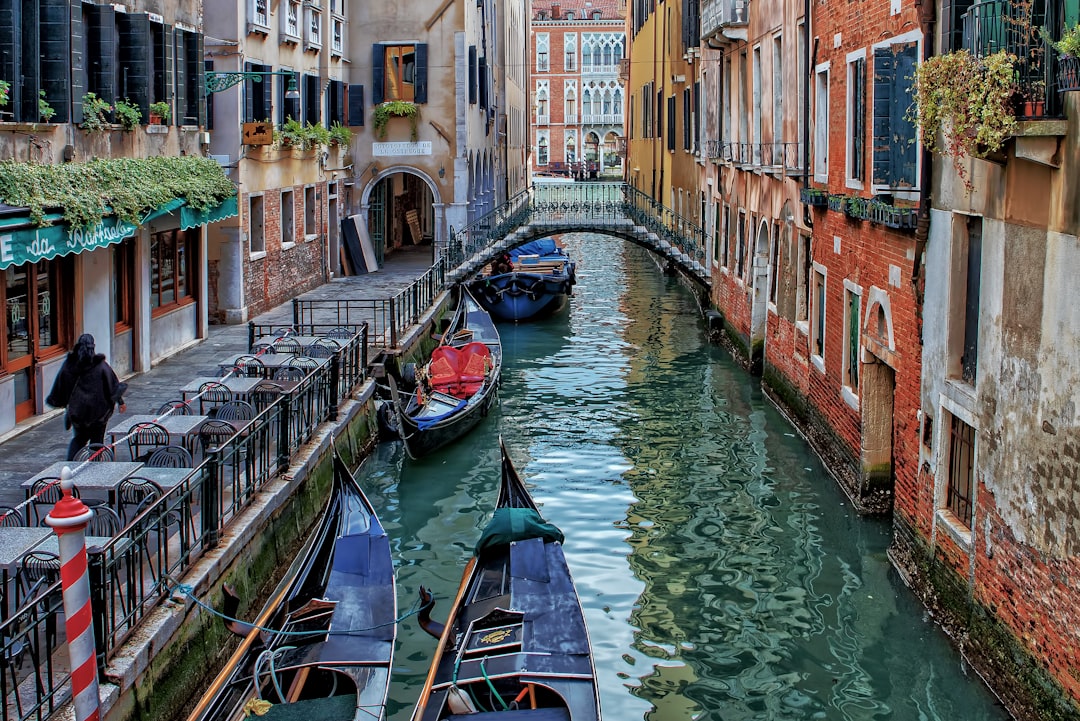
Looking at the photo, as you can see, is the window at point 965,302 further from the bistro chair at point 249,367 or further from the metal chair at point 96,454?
the bistro chair at point 249,367

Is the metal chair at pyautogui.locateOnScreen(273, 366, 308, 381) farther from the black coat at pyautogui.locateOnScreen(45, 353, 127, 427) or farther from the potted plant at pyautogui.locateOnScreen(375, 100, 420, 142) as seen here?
the potted plant at pyautogui.locateOnScreen(375, 100, 420, 142)

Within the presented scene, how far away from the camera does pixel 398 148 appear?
26.6 meters

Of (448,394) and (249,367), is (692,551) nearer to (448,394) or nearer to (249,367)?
(249,367)

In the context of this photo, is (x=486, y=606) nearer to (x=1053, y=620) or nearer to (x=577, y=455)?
(x=1053, y=620)

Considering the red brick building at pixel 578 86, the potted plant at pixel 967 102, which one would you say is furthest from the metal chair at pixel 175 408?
the red brick building at pixel 578 86

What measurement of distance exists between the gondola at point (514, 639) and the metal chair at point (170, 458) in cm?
224

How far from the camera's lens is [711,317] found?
2244cm

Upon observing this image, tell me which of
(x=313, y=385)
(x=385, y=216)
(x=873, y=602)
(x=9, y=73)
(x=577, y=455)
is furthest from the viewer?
(x=385, y=216)

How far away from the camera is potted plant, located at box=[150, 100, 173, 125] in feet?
47.7

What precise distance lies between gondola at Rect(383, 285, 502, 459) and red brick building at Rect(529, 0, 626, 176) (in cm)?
5773

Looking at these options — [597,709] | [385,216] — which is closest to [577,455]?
[597,709]

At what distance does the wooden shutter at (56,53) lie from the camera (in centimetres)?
1142

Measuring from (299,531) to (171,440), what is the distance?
1.58 m

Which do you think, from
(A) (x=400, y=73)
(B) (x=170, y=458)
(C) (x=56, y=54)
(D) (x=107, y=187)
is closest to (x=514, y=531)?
(B) (x=170, y=458)
